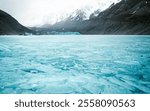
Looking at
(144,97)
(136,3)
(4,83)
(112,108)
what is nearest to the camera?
(112,108)

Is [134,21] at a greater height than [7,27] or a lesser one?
greater

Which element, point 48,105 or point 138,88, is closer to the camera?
point 48,105

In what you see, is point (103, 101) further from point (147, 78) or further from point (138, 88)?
point (147, 78)

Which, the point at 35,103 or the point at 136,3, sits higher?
the point at 136,3

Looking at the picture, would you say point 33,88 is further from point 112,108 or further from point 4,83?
point 112,108

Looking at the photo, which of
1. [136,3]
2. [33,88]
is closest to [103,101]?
[33,88]

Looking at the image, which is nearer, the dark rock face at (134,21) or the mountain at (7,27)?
the dark rock face at (134,21)

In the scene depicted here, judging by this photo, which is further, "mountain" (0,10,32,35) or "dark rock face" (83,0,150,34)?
"mountain" (0,10,32,35)

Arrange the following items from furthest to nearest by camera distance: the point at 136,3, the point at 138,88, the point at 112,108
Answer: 1. the point at 136,3
2. the point at 138,88
3. the point at 112,108

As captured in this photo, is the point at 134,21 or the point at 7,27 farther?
the point at 7,27
